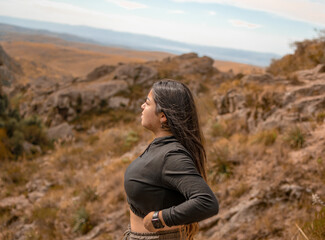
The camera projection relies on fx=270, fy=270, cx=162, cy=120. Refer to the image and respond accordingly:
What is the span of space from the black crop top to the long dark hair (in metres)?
0.07

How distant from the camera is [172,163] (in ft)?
4.44

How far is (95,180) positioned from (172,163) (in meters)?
6.38

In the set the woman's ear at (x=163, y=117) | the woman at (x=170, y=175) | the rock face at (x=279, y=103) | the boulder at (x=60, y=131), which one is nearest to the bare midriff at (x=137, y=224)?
the woman at (x=170, y=175)

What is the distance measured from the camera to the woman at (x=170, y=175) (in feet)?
4.20

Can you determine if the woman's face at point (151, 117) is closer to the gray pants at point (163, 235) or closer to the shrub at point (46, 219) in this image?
the gray pants at point (163, 235)

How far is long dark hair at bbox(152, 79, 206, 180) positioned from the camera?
153 cm

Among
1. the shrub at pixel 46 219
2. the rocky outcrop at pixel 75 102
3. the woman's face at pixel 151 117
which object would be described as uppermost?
the woman's face at pixel 151 117

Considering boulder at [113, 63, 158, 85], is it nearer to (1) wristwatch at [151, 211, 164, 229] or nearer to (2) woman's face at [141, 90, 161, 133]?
(2) woman's face at [141, 90, 161, 133]

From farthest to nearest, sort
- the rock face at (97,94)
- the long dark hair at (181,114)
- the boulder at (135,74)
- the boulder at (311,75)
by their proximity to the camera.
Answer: the boulder at (135,74)
the rock face at (97,94)
the boulder at (311,75)
the long dark hair at (181,114)

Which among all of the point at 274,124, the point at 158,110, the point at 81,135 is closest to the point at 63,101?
the point at 81,135

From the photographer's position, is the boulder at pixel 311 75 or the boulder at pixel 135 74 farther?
the boulder at pixel 135 74

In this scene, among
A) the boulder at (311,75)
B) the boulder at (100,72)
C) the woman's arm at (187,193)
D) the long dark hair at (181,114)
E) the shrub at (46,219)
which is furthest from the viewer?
the boulder at (100,72)

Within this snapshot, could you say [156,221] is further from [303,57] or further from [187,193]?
[303,57]

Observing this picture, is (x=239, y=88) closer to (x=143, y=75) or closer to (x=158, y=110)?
(x=158, y=110)
